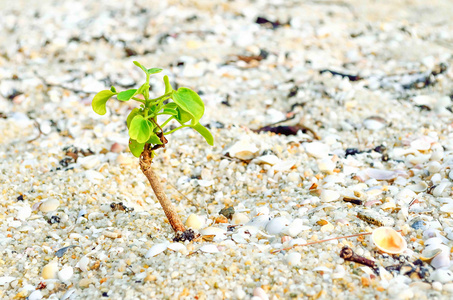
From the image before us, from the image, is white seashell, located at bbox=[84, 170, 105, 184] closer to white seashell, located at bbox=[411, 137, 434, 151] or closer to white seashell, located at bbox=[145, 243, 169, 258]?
white seashell, located at bbox=[145, 243, 169, 258]

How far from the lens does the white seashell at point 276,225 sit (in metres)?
1.86

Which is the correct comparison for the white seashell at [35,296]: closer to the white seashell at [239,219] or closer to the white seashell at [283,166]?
the white seashell at [239,219]

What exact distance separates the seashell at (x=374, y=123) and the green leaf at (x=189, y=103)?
1.69 metres

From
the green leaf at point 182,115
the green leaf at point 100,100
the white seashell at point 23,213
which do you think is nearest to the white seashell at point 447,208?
the green leaf at point 182,115

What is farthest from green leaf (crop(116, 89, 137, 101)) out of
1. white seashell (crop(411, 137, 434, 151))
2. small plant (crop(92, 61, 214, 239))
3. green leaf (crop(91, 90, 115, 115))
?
white seashell (crop(411, 137, 434, 151))

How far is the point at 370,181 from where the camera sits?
7.43 feet

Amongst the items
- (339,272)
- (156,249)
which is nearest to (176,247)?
(156,249)

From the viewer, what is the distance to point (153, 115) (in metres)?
1.61

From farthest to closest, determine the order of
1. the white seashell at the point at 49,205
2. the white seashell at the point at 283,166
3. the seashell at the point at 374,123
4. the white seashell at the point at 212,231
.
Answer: the seashell at the point at 374,123, the white seashell at the point at 283,166, the white seashell at the point at 49,205, the white seashell at the point at 212,231

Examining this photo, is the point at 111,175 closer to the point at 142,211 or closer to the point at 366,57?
the point at 142,211

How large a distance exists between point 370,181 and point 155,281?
1232mm

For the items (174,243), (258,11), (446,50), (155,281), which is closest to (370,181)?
(174,243)

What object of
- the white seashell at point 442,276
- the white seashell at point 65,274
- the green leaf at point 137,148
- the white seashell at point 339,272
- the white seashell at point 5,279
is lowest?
the white seashell at point 5,279

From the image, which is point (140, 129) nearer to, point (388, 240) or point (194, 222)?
point (194, 222)
